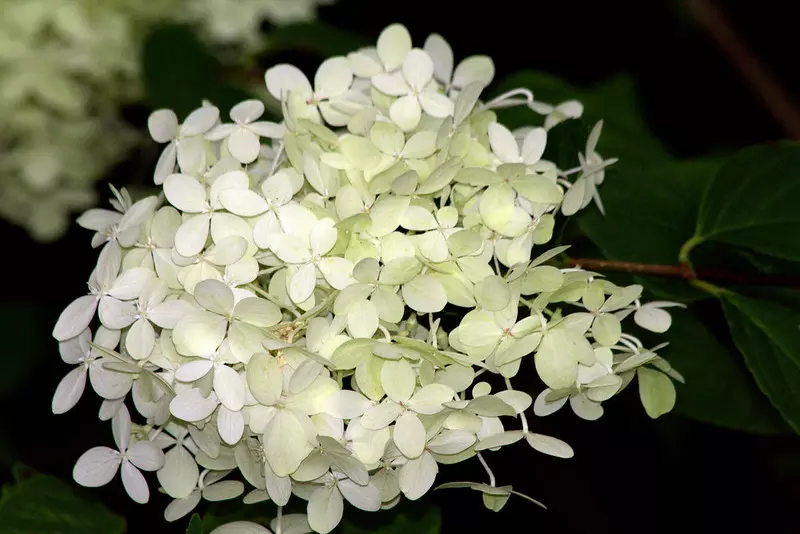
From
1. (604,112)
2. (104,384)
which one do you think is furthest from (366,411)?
(604,112)

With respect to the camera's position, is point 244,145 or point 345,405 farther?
point 244,145

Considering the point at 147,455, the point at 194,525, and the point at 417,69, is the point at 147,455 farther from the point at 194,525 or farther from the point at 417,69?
the point at 417,69

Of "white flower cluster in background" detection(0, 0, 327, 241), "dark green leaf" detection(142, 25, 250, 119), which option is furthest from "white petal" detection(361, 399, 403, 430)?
"white flower cluster in background" detection(0, 0, 327, 241)

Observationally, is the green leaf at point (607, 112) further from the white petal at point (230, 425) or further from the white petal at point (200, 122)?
the white petal at point (230, 425)

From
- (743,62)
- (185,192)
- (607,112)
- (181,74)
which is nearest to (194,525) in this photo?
(185,192)

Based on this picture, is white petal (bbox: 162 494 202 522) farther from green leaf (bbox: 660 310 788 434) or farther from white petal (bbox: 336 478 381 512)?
green leaf (bbox: 660 310 788 434)

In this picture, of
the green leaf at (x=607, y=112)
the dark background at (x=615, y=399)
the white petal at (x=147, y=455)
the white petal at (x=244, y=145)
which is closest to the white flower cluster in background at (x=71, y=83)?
the dark background at (x=615, y=399)
